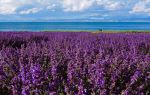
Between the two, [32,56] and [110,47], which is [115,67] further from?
[110,47]

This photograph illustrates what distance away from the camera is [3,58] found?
4.94 meters

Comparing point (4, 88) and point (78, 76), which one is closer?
point (78, 76)

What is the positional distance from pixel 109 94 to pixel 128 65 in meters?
1.09

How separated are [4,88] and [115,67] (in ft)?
4.12

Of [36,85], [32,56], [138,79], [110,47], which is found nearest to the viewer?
[36,85]

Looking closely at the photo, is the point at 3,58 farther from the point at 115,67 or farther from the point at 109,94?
the point at 109,94

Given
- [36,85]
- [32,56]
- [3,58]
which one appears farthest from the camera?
[32,56]

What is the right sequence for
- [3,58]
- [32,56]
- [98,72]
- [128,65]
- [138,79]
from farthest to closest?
[32,56], [3,58], [128,65], [138,79], [98,72]

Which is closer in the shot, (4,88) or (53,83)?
(53,83)

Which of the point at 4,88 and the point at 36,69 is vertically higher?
the point at 36,69

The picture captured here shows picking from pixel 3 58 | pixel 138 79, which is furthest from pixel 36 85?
pixel 3 58

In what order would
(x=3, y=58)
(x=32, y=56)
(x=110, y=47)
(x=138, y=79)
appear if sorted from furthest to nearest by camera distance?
(x=110, y=47), (x=32, y=56), (x=3, y=58), (x=138, y=79)

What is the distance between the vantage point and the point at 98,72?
12.2ft

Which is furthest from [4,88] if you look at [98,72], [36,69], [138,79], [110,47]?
[110,47]
